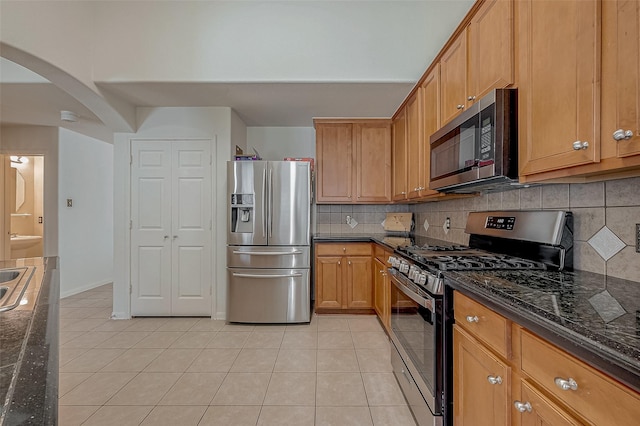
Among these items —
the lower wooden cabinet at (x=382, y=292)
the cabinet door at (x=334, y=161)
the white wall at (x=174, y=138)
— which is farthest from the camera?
the cabinet door at (x=334, y=161)

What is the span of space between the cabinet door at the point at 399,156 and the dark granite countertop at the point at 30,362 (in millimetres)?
2775

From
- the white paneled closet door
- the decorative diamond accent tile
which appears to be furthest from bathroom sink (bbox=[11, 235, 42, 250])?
the decorative diamond accent tile

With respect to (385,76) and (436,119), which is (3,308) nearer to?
(436,119)

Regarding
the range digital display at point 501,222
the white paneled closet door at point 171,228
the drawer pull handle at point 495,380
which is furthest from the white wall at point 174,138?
the drawer pull handle at point 495,380

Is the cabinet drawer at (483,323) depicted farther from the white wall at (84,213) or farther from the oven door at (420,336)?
the white wall at (84,213)

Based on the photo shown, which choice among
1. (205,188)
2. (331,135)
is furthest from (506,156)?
(205,188)

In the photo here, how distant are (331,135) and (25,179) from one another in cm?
523

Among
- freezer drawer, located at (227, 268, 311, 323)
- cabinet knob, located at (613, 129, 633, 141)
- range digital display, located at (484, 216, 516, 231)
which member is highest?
cabinet knob, located at (613, 129, 633, 141)

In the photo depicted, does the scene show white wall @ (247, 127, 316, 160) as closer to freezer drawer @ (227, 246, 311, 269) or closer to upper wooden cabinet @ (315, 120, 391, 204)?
upper wooden cabinet @ (315, 120, 391, 204)

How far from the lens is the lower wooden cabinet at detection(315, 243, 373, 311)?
3305mm

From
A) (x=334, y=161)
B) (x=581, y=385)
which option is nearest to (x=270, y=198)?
(x=334, y=161)

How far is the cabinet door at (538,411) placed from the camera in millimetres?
721

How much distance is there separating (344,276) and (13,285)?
2.64 meters

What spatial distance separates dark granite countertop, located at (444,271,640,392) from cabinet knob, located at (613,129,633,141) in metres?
0.49
